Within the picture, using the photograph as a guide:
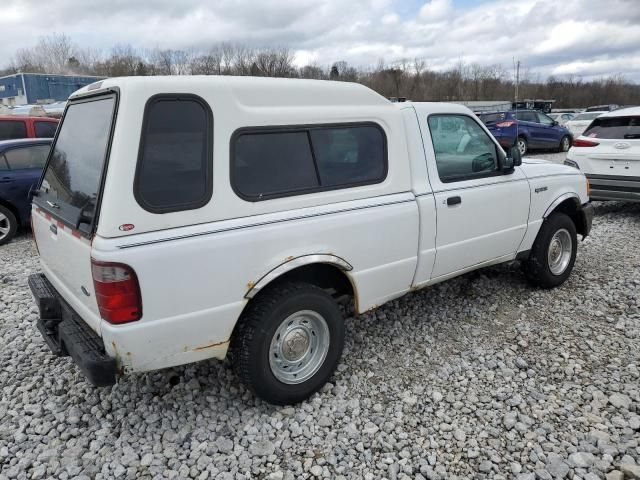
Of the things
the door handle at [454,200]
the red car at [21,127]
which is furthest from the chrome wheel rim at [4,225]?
the door handle at [454,200]

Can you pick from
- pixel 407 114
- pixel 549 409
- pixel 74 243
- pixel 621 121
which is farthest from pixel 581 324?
pixel 621 121

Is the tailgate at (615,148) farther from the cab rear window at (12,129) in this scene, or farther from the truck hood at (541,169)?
the cab rear window at (12,129)

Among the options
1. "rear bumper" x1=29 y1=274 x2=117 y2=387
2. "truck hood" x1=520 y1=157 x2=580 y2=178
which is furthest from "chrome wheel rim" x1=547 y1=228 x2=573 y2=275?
"rear bumper" x1=29 y1=274 x2=117 y2=387

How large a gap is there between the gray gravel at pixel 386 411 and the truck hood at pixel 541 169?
1315mm

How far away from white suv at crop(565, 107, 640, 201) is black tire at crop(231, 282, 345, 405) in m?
6.24

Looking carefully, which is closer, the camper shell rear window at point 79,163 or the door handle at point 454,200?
the camper shell rear window at point 79,163

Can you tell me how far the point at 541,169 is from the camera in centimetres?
467

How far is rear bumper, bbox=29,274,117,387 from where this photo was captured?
253 cm

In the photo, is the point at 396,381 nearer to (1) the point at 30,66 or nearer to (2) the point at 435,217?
(2) the point at 435,217

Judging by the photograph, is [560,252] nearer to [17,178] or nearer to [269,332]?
[269,332]

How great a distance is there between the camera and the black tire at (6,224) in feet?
23.7

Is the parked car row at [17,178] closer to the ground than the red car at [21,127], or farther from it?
closer to the ground

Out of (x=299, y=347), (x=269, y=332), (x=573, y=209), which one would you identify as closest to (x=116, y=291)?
(x=269, y=332)

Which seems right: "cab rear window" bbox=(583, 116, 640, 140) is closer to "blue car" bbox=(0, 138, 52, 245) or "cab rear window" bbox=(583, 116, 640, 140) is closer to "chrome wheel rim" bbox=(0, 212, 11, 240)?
"blue car" bbox=(0, 138, 52, 245)
